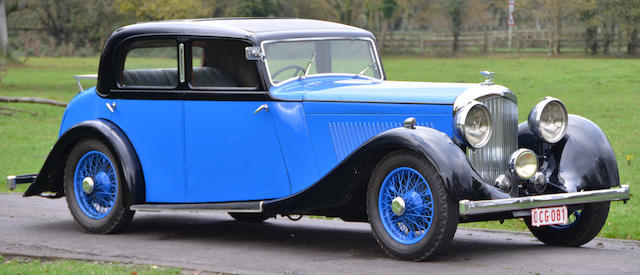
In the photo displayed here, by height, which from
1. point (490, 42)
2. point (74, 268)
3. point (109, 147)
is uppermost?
point (109, 147)

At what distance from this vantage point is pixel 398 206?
20.6 feet

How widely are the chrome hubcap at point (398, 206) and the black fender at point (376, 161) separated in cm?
35

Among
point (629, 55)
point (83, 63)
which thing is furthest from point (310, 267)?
point (83, 63)

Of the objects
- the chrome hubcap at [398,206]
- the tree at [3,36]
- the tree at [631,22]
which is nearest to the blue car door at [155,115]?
the chrome hubcap at [398,206]

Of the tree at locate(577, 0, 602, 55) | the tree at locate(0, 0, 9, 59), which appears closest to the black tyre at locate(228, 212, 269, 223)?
the tree at locate(0, 0, 9, 59)

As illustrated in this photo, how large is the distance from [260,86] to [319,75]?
0.62 meters

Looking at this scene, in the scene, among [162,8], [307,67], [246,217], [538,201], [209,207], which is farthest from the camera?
[162,8]

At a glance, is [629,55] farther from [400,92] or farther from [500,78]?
[400,92]

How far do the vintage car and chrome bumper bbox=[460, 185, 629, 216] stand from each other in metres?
0.01

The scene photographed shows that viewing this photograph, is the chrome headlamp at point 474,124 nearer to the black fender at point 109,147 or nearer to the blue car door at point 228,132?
the blue car door at point 228,132

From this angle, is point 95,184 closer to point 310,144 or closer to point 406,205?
point 310,144

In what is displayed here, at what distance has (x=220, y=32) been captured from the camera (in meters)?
7.52

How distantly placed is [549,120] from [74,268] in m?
3.61

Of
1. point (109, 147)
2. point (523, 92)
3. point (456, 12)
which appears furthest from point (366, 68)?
point (456, 12)
